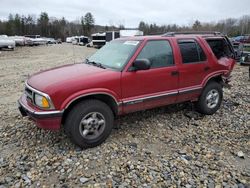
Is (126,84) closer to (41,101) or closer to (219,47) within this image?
(41,101)

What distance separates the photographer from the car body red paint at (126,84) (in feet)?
11.3

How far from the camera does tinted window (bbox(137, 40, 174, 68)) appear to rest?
429 cm

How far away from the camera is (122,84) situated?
3.91 meters

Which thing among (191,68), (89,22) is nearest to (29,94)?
(191,68)

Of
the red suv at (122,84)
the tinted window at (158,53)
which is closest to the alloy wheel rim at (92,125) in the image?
the red suv at (122,84)

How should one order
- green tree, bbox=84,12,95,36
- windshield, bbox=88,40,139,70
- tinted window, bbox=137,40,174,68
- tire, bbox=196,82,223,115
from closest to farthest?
windshield, bbox=88,40,139,70, tinted window, bbox=137,40,174,68, tire, bbox=196,82,223,115, green tree, bbox=84,12,95,36

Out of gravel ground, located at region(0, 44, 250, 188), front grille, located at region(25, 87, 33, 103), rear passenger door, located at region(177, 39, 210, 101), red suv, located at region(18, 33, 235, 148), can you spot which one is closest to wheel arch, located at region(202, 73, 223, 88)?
red suv, located at region(18, 33, 235, 148)

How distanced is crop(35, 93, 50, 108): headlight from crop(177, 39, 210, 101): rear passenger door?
2.64 m

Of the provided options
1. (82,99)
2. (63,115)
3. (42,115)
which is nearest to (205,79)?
(82,99)

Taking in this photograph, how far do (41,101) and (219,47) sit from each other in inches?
175

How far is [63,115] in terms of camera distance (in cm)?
365

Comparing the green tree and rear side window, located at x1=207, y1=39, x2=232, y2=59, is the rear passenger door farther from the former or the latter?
the green tree

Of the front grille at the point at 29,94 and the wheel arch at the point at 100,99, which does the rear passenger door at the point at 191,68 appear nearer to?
the wheel arch at the point at 100,99

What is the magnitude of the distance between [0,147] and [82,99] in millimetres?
1689
